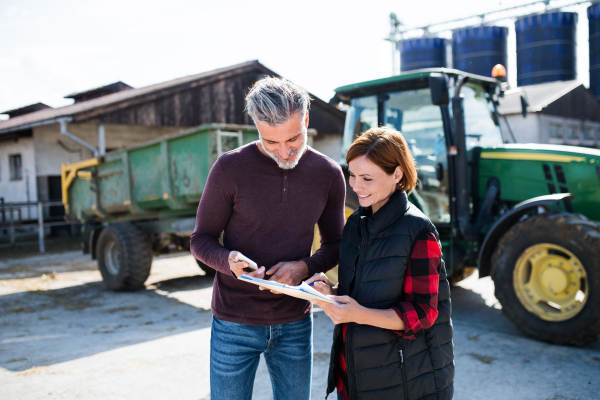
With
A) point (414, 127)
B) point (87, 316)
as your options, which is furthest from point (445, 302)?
point (87, 316)

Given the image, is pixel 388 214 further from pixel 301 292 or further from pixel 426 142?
pixel 426 142

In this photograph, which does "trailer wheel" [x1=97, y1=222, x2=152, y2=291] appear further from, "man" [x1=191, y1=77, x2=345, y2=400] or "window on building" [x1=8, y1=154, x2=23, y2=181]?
"window on building" [x1=8, y1=154, x2=23, y2=181]

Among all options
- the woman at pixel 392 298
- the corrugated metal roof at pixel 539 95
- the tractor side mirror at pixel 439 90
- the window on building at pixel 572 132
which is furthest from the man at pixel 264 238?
the window on building at pixel 572 132

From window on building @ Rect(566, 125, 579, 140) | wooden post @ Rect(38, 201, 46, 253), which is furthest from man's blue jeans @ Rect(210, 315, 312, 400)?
window on building @ Rect(566, 125, 579, 140)

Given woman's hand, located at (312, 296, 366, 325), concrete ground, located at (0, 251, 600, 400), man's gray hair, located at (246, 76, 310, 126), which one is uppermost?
man's gray hair, located at (246, 76, 310, 126)

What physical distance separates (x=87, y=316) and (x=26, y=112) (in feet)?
69.2

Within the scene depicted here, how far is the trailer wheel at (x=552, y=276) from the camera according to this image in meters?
4.04

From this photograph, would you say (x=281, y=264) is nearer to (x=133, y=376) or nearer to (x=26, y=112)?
(x=133, y=376)

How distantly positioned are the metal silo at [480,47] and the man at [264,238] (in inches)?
731

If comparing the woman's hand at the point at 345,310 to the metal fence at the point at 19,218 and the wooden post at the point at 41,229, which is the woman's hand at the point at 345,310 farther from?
the metal fence at the point at 19,218

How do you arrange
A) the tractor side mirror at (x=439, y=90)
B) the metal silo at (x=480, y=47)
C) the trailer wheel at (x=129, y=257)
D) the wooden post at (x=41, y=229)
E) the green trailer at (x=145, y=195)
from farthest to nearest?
the metal silo at (x=480, y=47) → the wooden post at (x=41, y=229) → the trailer wheel at (x=129, y=257) → the green trailer at (x=145, y=195) → the tractor side mirror at (x=439, y=90)

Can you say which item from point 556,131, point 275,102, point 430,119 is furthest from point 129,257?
point 556,131

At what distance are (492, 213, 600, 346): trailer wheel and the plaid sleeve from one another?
3025 millimetres

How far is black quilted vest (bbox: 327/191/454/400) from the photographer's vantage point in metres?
1.69
